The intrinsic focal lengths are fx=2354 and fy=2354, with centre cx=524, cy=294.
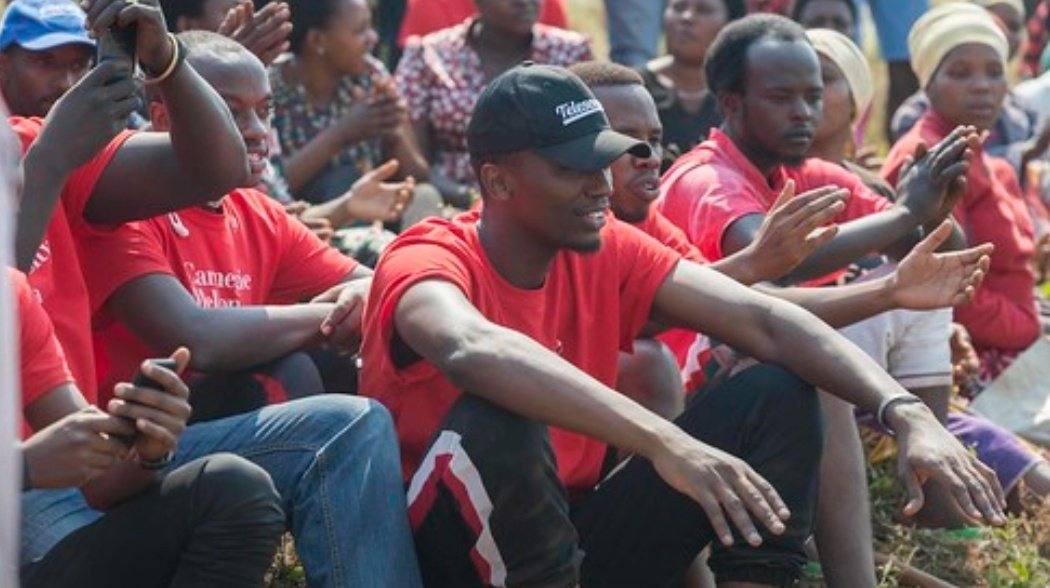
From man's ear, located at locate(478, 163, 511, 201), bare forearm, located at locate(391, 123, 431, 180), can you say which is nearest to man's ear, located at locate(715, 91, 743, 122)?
man's ear, located at locate(478, 163, 511, 201)

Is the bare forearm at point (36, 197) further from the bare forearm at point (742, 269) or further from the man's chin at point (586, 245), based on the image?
the bare forearm at point (742, 269)

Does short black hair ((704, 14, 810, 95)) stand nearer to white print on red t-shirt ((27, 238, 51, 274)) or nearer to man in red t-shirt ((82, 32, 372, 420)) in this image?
man in red t-shirt ((82, 32, 372, 420))

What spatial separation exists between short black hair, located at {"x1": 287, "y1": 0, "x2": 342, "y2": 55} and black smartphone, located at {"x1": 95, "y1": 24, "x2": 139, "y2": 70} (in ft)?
11.9

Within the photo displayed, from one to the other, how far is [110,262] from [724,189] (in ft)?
6.77

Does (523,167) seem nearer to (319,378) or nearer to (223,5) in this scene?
(319,378)

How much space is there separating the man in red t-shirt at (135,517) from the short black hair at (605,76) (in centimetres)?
231

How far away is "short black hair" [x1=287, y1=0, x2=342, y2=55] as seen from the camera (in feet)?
29.7

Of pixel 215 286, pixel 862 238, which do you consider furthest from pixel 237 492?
pixel 862 238

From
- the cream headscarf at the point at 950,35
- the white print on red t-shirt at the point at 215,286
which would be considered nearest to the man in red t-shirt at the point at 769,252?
the white print on red t-shirt at the point at 215,286

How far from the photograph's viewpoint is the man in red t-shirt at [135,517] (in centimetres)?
496

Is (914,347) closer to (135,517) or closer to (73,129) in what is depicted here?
(73,129)

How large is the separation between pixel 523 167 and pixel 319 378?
2.63ft

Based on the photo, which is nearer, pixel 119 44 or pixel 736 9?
pixel 119 44

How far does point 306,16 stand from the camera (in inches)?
359
